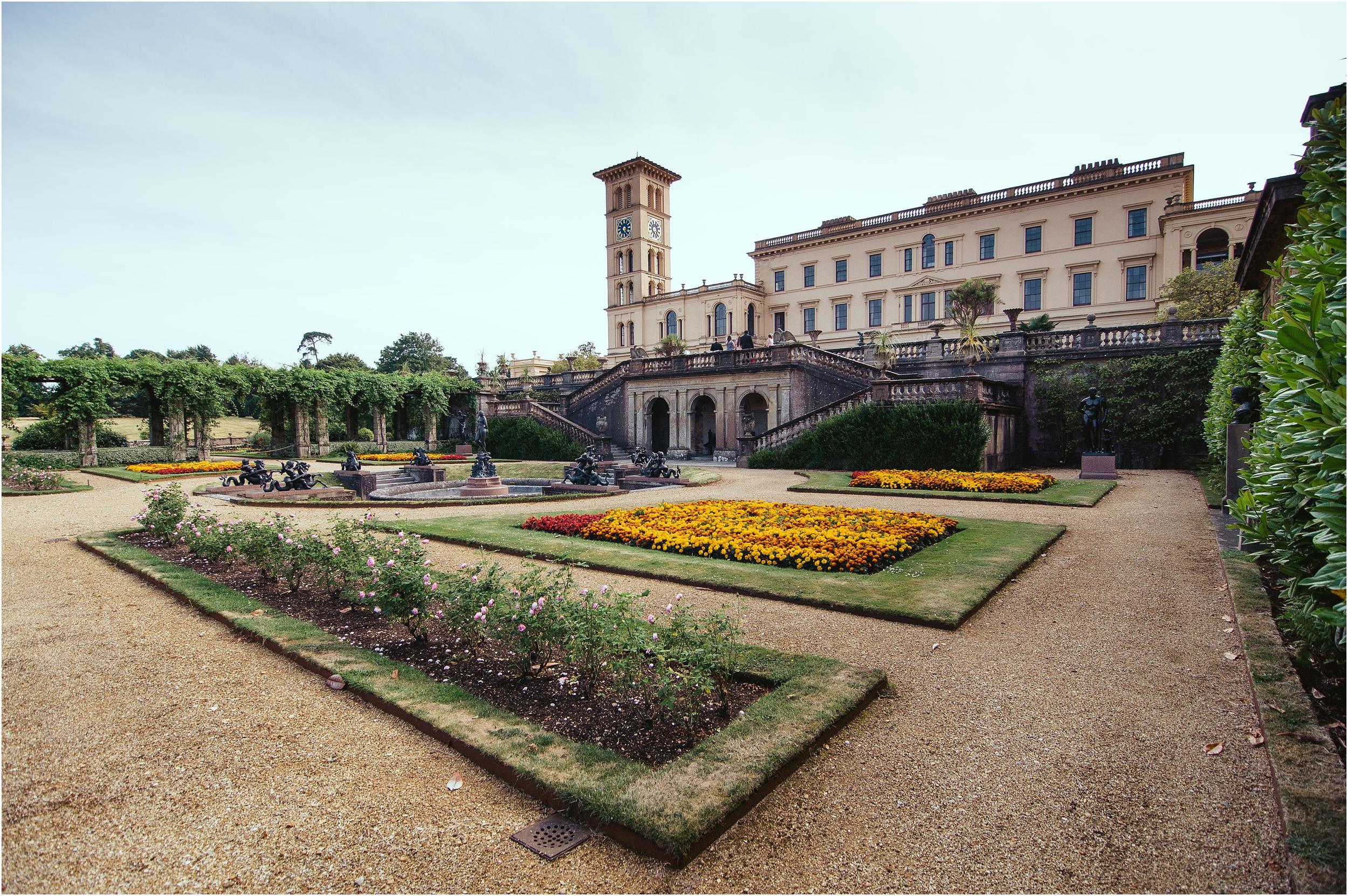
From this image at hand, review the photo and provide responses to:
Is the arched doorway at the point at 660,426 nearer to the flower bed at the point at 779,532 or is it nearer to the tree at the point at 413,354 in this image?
the flower bed at the point at 779,532

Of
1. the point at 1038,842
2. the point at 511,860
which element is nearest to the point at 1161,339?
the point at 1038,842

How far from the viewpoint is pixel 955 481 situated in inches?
656

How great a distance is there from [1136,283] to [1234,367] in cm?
3189

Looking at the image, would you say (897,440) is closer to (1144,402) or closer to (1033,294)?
(1144,402)

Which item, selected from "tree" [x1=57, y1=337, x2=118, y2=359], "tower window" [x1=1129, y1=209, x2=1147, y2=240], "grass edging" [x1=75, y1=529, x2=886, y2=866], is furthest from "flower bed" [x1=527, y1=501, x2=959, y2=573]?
"tree" [x1=57, y1=337, x2=118, y2=359]

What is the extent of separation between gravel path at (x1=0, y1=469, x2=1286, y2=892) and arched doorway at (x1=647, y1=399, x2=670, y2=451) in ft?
93.0

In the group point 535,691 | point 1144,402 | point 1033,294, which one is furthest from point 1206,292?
point 535,691

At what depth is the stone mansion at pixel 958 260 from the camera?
39375mm

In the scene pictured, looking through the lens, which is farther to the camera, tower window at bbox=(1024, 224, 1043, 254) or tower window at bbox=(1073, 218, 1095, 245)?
tower window at bbox=(1024, 224, 1043, 254)

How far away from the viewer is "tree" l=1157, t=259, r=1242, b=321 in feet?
96.8

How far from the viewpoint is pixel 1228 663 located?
5383 mm

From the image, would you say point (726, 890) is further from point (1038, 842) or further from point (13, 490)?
point (13, 490)

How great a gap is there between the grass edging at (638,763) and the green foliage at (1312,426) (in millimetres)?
2635

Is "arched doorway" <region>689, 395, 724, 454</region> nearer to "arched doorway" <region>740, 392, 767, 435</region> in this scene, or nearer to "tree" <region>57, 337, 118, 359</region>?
"arched doorway" <region>740, 392, 767, 435</region>
